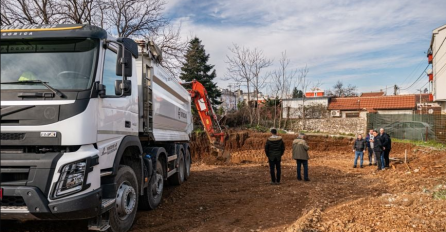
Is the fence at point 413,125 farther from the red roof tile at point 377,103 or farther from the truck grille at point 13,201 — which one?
the truck grille at point 13,201

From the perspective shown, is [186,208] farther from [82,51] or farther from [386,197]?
[386,197]

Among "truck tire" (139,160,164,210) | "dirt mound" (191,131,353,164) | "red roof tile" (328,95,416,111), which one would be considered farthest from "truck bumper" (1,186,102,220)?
"red roof tile" (328,95,416,111)

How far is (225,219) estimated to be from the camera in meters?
5.55

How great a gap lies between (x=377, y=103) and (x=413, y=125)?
18.5m

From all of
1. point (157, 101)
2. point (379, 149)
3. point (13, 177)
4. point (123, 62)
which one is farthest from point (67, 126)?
point (379, 149)

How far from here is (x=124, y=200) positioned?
4.43m

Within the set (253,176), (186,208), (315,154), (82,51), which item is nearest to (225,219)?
(186,208)

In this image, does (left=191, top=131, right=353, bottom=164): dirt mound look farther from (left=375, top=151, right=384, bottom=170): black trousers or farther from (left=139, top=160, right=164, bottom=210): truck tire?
(left=139, top=160, right=164, bottom=210): truck tire

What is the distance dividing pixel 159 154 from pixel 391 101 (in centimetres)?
3828

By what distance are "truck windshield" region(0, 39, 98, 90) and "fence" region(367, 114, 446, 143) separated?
70.1 ft

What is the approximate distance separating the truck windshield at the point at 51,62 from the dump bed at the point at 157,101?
1766 millimetres

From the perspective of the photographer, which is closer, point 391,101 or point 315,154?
point 315,154

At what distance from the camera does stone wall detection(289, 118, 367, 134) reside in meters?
25.0

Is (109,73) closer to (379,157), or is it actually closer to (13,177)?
(13,177)
